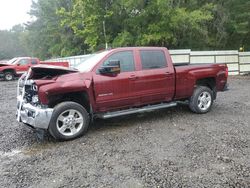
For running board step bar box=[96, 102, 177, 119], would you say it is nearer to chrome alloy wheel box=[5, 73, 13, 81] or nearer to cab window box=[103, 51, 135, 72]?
cab window box=[103, 51, 135, 72]

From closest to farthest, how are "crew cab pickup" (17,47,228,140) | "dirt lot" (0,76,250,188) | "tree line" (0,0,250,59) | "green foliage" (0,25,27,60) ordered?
"dirt lot" (0,76,250,188)
"crew cab pickup" (17,47,228,140)
"tree line" (0,0,250,59)
"green foliage" (0,25,27,60)

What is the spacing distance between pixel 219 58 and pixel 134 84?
1183 centimetres

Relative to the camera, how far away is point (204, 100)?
7105mm

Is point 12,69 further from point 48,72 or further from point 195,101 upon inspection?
point 195,101

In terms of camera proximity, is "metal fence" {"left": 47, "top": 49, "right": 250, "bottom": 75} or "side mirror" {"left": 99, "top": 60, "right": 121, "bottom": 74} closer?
"side mirror" {"left": 99, "top": 60, "right": 121, "bottom": 74}

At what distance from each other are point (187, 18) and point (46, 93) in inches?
526

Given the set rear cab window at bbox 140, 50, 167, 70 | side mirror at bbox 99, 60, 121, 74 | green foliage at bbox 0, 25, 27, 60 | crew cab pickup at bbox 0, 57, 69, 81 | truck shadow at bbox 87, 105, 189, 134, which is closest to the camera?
side mirror at bbox 99, 60, 121, 74

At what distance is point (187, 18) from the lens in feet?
53.3

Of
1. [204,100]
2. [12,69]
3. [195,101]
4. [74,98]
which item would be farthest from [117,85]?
[12,69]

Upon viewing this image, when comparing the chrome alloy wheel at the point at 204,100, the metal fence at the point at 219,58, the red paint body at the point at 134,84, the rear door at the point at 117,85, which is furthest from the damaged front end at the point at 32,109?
the metal fence at the point at 219,58

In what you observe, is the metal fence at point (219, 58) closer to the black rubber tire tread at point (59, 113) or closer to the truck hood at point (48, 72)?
the truck hood at point (48, 72)

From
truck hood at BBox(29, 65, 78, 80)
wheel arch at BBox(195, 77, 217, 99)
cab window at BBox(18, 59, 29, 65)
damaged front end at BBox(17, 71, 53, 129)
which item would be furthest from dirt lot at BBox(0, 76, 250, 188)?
cab window at BBox(18, 59, 29, 65)

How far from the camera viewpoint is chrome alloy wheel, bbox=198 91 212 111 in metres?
7.04

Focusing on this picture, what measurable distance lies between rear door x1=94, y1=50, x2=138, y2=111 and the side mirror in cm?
10
